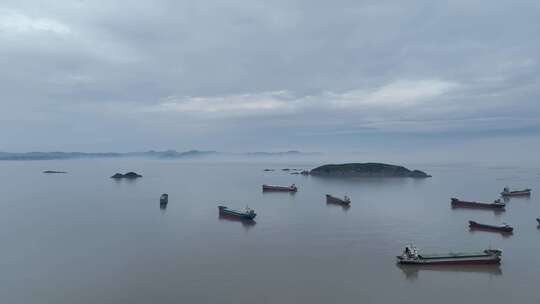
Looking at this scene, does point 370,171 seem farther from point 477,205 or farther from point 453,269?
point 453,269

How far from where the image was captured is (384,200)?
254 ft

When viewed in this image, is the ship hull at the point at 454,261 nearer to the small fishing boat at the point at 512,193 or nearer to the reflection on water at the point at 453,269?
the reflection on water at the point at 453,269

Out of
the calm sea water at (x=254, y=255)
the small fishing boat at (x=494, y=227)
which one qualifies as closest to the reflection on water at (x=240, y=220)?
the calm sea water at (x=254, y=255)

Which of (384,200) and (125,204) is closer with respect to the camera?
(125,204)

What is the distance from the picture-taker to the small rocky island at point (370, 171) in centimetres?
14775

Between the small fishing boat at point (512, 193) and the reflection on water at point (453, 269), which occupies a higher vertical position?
the small fishing boat at point (512, 193)

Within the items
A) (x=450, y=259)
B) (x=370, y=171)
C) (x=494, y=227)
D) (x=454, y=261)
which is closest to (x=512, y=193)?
(x=494, y=227)

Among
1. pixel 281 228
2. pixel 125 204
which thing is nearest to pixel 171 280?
pixel 281 228

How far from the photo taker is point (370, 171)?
15325 centimetres

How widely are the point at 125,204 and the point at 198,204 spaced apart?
14335 millimetres

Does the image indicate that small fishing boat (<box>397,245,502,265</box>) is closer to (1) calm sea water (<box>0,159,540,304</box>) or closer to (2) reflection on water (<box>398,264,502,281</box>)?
(2) reflection on water (<box>398,264,502,281</box>)

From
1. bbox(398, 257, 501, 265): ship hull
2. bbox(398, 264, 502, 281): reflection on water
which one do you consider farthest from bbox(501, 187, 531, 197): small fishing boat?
bbox(398, 264, 502, 281): reflection on water

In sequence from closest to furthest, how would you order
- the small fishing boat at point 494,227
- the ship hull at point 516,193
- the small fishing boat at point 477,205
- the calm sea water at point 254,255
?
the calm sea water at point 254,255 < the small fishing boat at point 494,227 < the small fishing boat at point 477,205 < the ship hull at point 516,193

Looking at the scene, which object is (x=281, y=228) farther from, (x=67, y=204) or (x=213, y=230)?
(x=67, y=204)
